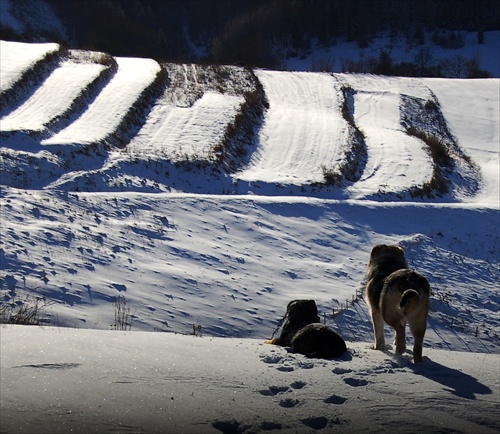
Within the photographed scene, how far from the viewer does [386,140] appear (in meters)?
29.9

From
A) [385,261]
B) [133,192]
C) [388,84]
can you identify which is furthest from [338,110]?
[385,261]

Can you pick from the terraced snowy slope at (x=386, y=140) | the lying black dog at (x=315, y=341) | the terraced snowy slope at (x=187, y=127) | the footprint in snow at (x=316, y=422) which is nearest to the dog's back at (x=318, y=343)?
the lying black dog at (x=315, y=341)

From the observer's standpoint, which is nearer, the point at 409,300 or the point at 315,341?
the point at 315,341

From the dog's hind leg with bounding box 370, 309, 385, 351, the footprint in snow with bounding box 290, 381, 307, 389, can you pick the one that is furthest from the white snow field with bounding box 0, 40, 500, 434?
the dog's hind leg with bounding box 370, 309, 385, 351

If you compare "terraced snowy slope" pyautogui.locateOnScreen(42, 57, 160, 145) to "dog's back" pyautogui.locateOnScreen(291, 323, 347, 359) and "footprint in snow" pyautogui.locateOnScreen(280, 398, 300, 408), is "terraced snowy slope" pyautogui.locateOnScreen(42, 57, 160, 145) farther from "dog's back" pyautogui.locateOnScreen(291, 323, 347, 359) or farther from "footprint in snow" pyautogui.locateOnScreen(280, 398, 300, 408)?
"footprint in snow" pyautogui.locateOnScreen(280, 398, 300, 408)

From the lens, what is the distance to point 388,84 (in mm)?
40750

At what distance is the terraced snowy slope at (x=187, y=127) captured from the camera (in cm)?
2431

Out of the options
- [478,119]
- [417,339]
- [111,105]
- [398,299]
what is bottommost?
[417,339]

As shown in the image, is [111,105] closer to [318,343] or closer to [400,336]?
[400,336]

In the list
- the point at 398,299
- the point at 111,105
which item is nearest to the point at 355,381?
the point at 398,299

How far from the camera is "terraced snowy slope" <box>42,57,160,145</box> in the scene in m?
23.9

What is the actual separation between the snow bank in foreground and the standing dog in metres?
0.46

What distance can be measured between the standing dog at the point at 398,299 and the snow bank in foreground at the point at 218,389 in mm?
462

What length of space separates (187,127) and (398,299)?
20280 mm
